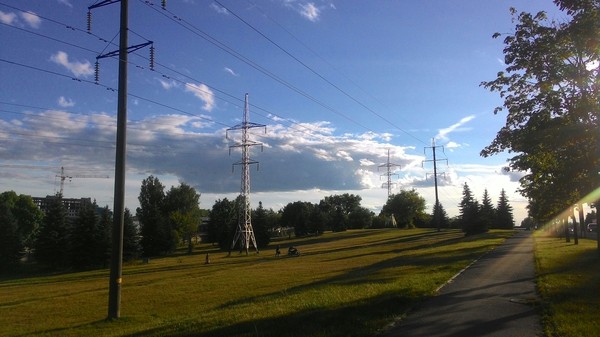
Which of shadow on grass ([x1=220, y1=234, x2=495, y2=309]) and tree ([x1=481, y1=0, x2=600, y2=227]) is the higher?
tree ([x1=481, y1=0, x2=600, y2=227])

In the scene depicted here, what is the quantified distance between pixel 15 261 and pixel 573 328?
8639 cm

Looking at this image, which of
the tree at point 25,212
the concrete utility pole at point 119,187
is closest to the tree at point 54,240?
the tree at point 25,212

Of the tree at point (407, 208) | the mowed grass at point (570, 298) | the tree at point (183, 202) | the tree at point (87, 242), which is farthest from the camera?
the tree at point (407, 208)

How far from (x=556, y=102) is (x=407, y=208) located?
4992 inches

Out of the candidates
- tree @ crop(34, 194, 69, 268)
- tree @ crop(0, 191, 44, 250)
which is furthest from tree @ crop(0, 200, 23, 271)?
tree @ crop(0, 191, 44, 250)

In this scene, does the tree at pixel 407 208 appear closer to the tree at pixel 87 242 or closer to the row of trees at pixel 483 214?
the row of trees at pixel 483 214

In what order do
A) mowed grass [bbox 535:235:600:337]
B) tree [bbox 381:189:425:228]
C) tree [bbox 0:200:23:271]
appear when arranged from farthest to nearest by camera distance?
tree [bbox 381:189:425:228] < tree [bbox 0:200:23:271] < mowed grass [bbox 535:235:600:337]

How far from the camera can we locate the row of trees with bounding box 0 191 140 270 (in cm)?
6925

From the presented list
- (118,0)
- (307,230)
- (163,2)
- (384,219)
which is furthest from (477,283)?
(384,219)

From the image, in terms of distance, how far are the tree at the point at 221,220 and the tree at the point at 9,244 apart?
3915 cm

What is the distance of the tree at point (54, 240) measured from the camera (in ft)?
237

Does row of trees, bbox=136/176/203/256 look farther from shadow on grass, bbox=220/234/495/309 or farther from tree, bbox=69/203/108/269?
shadow on grass, bbox=220/234/495/309

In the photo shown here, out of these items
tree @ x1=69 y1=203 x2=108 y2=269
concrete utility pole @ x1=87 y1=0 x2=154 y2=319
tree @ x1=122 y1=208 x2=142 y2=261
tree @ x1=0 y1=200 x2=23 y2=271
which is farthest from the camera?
tree @ x1=0 y1=200 x2=23 y2=271

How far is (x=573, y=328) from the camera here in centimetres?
862
